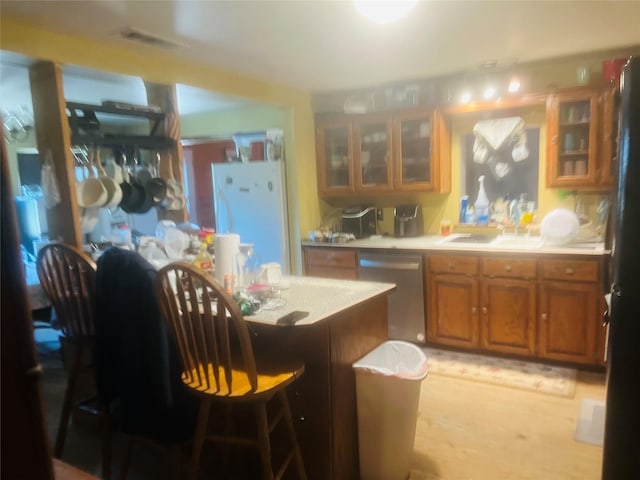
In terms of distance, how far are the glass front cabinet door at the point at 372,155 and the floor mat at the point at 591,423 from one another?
2.16m

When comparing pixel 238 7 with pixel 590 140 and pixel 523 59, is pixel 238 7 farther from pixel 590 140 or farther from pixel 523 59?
pixel 590 140

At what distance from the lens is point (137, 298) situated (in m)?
1.76

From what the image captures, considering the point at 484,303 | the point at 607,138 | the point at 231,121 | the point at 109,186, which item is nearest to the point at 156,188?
the point at 109,186

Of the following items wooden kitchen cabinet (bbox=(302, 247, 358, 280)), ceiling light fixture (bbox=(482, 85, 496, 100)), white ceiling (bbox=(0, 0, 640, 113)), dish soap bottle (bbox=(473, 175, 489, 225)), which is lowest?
wooden kitchen cabinet (bbox=(302, 247, 358, 280))

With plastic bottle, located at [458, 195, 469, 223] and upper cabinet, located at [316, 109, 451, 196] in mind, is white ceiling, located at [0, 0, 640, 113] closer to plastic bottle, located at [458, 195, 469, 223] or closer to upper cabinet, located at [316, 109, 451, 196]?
upper cabinet, located at [316, 109, 451, 196]

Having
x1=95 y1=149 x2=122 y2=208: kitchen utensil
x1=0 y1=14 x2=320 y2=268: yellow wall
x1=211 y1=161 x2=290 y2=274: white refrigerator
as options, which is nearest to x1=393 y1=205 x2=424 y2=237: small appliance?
x1=0 y1=14 x2=320 y2=268: yellow wall

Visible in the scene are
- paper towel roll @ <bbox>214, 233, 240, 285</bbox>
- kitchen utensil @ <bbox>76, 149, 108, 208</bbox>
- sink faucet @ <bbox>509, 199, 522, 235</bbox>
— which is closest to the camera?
paper towel roll @ <bbox>214, 233, 240, 285</bbox>

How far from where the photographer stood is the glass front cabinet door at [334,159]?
419 centimetres

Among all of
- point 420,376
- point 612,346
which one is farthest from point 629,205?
point 420,376

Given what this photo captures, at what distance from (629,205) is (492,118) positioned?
109 inches

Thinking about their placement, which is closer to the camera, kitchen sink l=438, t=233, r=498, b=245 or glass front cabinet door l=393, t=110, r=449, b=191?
kitchen sink l=438, t=233, r=498, b=245

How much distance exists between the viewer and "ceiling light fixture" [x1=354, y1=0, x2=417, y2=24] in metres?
2.03

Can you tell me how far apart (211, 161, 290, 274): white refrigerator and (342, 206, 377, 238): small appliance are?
0.56 meters

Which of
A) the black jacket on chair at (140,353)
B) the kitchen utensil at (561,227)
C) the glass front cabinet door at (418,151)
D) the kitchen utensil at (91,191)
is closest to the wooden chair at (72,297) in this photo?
the black jacket on chair at (140,353)
